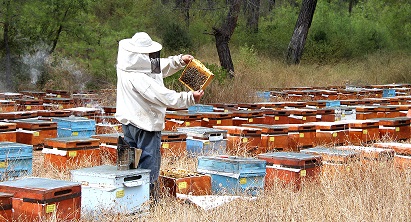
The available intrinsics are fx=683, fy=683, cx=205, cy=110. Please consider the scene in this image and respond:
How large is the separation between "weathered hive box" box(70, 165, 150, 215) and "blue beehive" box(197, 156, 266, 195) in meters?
1.16

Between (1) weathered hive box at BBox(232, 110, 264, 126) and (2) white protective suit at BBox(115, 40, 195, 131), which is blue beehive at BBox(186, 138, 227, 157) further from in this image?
(2) white protective suit at BBox(115, 40, 195, 131)

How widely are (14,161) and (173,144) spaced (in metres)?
2.29

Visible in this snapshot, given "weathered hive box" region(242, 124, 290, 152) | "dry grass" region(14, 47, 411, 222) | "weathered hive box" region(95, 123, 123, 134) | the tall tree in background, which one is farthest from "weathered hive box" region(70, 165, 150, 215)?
the tall tree in background

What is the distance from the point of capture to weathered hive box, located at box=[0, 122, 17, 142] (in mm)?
9203

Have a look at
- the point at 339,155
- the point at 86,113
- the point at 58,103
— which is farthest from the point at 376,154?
the point at 58,103

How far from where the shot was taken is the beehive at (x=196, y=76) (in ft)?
20.8

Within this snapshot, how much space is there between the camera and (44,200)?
5352mm

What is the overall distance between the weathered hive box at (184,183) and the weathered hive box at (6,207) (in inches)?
66.1

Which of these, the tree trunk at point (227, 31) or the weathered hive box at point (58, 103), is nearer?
the weathered hive box at point (58, 103)

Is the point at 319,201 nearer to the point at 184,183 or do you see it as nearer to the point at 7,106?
the point at 184,183

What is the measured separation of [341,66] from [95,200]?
2450 cm

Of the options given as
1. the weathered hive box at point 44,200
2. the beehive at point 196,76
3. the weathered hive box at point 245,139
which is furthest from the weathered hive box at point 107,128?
the weathered hive box at point 44,200

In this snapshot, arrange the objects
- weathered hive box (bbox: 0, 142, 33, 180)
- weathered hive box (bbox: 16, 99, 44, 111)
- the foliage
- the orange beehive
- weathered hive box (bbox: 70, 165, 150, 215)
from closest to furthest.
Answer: weathered hive box (bbox: 70, 165, 150, 215), the orange beehive, weathered hive box (bbox: 0, 142, 33, 180), weathered hive box (bbox: 16, 99, 44, 111), the foliage

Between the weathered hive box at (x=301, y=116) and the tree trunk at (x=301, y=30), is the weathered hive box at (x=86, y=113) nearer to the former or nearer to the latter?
the weathered hive box at (x=301, y=116)
